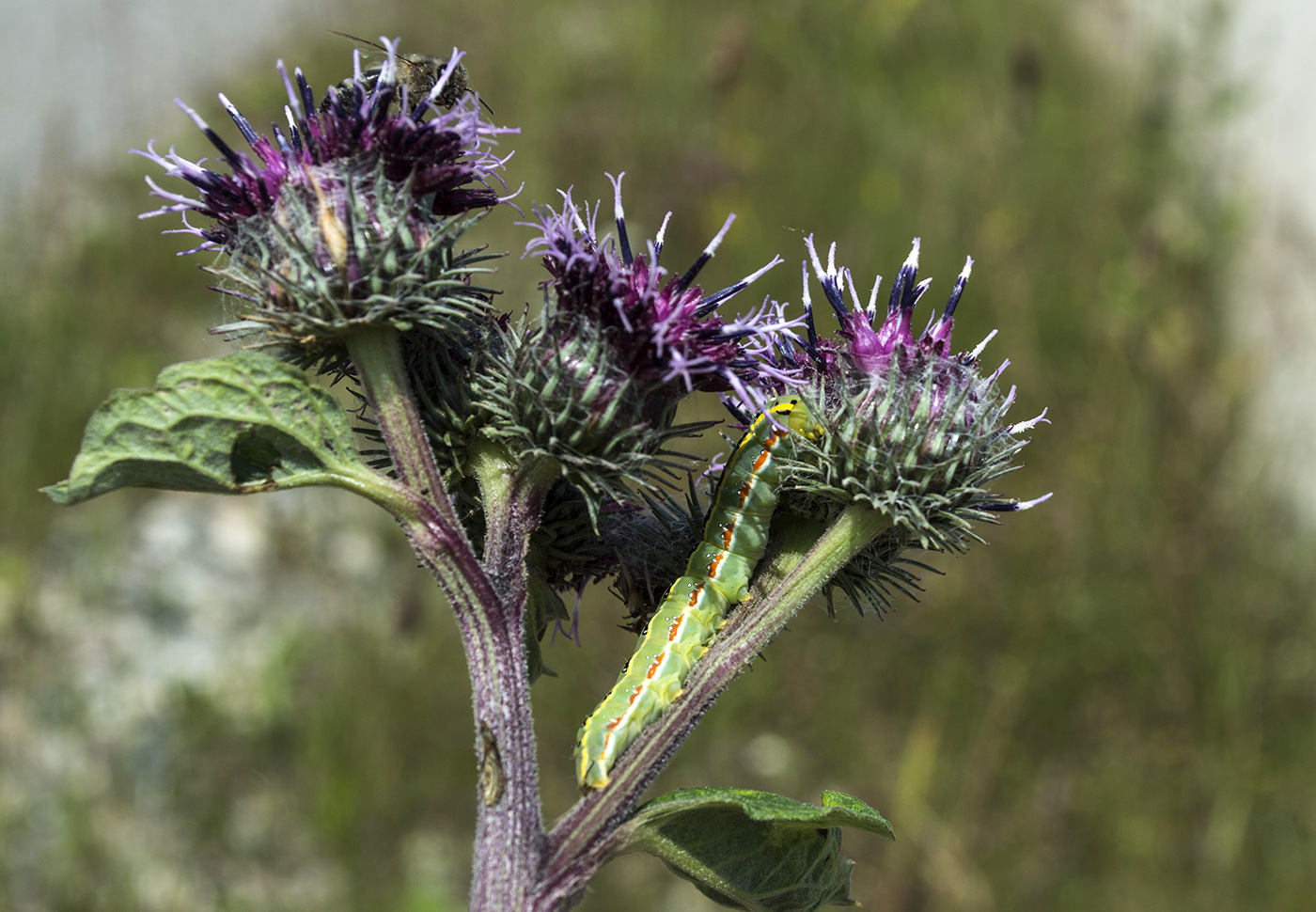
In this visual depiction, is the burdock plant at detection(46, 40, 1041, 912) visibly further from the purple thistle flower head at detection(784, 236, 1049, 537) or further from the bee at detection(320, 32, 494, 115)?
the bee at detection(320, 32, 494, 115)

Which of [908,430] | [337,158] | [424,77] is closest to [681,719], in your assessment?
[908,430]

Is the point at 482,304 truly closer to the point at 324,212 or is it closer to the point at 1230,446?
the point at 324,212

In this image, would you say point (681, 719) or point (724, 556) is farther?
point (724, 556)

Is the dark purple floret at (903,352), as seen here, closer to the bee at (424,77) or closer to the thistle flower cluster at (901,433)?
the thistle flower cluster at (901,433)

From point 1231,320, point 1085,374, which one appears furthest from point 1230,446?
point 1231,320

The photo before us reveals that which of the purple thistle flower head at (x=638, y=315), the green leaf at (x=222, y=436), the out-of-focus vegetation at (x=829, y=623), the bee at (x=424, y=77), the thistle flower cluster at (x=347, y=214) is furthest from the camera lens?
the out-of-focus vegetation at (x=829, y=623)

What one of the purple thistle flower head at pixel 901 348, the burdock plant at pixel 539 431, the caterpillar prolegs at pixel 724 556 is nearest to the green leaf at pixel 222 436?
the burdock plant at pixel 539 431

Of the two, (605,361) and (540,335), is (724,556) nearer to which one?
(605,361)
